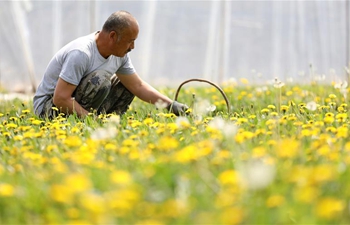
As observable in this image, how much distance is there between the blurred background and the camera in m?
10.7

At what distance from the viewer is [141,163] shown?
2.30 m

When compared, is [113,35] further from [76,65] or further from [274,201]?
[274,201]

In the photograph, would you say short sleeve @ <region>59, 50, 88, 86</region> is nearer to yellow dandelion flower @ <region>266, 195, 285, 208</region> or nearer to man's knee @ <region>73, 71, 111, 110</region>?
man's knee @ <region>73, 71, 111, 110</region>

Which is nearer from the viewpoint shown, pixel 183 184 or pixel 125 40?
pixel 183 184

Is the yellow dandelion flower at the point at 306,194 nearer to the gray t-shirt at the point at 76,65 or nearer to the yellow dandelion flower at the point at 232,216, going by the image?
the yellow dandelion flower at the point at 232,216

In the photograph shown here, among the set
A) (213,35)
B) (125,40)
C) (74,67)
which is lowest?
(74,67)

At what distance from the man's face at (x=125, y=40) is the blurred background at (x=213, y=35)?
19.6 feet

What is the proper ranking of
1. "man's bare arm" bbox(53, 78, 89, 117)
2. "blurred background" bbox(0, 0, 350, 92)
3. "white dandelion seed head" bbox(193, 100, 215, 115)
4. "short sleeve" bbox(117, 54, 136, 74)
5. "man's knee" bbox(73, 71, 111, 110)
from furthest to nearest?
"blurred background" bbox(0, 0, 350, 92) < "short sleeve" bbox(117, 54, 136, 74) < "man's knee" bbox(73, 71, 111, 110) < "man's bare arm" bbox(53, 78, 89, 117) < "white dandelion seed head" bbox(193, 100, 215, 115)

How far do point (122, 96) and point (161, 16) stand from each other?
596 cm

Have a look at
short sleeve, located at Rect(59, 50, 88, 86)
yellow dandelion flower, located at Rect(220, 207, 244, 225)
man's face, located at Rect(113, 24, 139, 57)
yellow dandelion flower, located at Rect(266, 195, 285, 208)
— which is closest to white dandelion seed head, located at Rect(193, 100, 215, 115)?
man's face, located at Rect(113, 24, 139, 57)

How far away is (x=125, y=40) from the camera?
14.8 feet

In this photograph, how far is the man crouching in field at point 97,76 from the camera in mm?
4477

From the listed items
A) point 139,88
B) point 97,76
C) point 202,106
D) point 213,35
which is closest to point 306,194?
point 202,106

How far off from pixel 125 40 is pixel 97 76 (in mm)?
350
